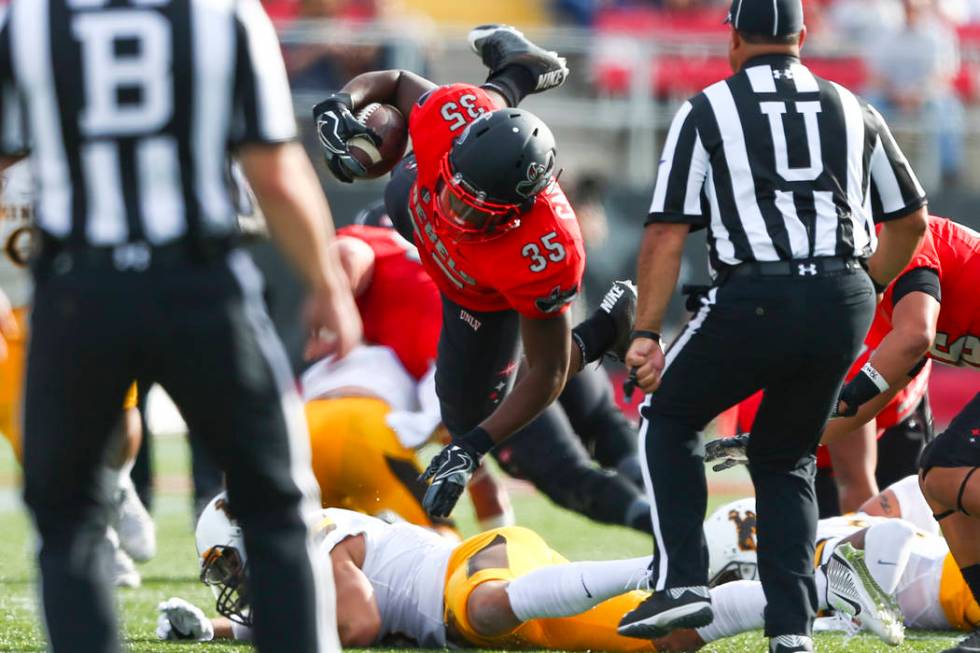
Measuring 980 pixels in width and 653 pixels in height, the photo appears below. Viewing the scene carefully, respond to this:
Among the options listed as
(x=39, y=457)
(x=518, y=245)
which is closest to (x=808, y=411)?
(x=518, y=245)

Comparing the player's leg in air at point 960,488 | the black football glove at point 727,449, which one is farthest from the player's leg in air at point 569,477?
the player's leg in air at point 960,488

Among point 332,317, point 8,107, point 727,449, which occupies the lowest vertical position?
point 727,449

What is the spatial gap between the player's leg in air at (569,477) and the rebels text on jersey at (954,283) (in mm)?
1632

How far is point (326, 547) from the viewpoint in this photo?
396 centimetres

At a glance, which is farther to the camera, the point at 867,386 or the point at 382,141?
the point at 382,141

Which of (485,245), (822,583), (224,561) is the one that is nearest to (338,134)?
→ (485,245)

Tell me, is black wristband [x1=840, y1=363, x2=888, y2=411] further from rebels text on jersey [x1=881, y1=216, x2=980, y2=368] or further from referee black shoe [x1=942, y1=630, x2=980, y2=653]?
referee black shoe [x1=942, y1=630, x2=980, y2=653]

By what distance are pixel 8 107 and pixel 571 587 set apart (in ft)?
5.96

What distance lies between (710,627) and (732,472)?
19.4 feet

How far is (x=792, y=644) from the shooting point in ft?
11.1

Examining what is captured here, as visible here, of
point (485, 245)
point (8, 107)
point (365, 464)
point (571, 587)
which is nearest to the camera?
point (8, 107)

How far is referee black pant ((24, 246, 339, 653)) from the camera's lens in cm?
254

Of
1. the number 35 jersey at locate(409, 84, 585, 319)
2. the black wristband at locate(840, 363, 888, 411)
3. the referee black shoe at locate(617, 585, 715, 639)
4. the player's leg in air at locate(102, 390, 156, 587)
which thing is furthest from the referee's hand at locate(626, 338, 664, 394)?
the player's leg in air at locate(102, 390, 156, 587)

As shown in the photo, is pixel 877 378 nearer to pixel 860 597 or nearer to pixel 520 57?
pixel 860 597
